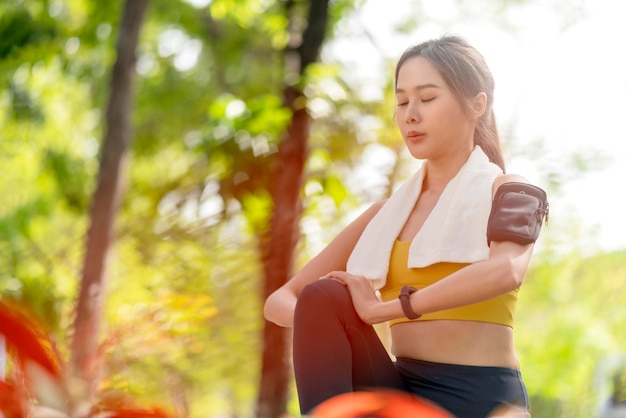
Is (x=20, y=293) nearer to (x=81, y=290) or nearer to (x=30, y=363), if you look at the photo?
(x=81, y=290)

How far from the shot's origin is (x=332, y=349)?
1.51 metres

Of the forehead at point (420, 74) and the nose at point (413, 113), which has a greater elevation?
the forehead at point (420, 74)

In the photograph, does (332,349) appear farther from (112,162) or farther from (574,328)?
(574,328)

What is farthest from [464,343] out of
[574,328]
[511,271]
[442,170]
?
[574,328]

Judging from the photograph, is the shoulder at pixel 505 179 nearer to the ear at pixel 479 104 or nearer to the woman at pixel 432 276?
the woman at pixel 432 276

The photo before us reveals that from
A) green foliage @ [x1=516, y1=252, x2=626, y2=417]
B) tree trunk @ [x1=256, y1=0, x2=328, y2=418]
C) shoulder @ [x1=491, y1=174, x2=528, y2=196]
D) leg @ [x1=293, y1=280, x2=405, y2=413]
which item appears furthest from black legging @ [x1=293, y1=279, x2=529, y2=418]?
green foliage @ [x1=516, y1=252, x2=626, y2=417]

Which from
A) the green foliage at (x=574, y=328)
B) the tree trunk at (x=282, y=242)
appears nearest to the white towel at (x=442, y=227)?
the tree trunk at (x=282, y=242)

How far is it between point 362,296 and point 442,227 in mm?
244

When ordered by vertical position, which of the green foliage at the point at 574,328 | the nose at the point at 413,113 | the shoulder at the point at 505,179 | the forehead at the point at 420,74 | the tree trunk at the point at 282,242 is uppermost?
the forehead at the point at 420,74

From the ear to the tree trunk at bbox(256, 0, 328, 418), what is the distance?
377 cm

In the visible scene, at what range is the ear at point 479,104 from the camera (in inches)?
73.8

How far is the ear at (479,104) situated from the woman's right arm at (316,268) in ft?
1.14

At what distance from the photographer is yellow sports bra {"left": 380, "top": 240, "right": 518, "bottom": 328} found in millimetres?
1690

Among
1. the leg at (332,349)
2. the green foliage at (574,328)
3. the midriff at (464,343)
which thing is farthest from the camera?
the green foliage at (574,328)
